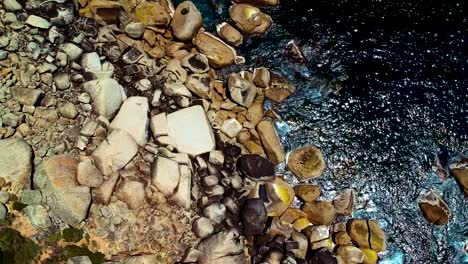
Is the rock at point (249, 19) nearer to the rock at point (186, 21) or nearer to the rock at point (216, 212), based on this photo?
the rock at point (186, 21)

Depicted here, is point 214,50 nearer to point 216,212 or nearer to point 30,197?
point 216,212

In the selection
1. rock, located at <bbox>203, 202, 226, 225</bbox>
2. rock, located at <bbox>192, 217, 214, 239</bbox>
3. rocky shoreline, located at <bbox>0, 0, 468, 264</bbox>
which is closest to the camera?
rocky shoreline, located at <bbox>0, 0, 468, 264</bbox>

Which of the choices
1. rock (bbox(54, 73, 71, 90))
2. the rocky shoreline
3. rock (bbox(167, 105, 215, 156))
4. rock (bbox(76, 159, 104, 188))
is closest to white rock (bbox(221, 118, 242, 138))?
the rocky shoreline

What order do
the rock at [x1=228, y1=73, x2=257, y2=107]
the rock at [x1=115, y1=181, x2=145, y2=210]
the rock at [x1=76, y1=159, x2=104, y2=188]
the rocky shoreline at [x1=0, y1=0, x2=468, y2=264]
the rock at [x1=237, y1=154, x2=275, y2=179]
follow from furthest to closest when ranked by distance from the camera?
the rock at [x1=228, y1=73, x2=257, y2=107] < the rock at [x1=237, y1=154, x2=275, y2=179] < the rock at [x1=115, y1=181, x2=145, y2=210] < the rock at [x1=76, y1=159, x2=104, y2=188] < the rocky shoreline at [x1=0, y1=0, x2=468, y2=264]

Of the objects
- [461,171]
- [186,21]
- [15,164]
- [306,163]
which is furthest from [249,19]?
[15,164]

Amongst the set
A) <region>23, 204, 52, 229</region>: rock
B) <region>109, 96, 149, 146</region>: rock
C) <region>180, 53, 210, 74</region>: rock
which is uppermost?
<region>180, 53, 210, 74</region>: rock

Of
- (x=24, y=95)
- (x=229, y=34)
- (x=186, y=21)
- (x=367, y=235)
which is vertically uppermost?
(x=186, y=21)

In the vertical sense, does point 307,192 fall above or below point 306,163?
below

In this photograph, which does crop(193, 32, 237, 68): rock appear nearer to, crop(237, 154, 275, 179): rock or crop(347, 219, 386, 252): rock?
crop(237, 154, 275, 179): rock
